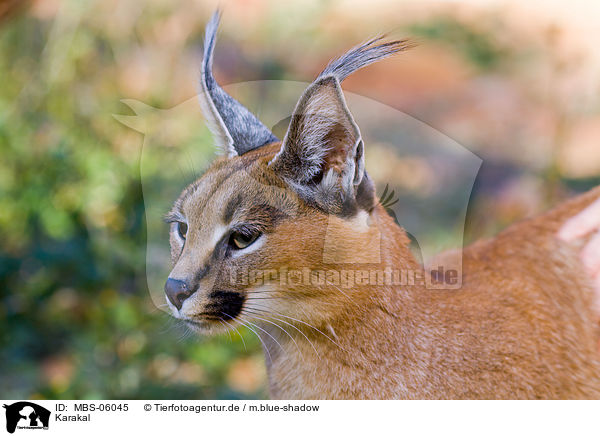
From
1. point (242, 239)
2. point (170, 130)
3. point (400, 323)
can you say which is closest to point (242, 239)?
point (242, 239)

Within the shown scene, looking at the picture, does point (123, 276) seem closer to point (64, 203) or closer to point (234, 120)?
point (64, 203)

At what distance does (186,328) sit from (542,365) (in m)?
0.78

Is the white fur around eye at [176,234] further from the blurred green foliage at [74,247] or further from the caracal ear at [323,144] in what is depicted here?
the blurred green foliage at [74,247]

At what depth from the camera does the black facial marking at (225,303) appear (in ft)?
3.70

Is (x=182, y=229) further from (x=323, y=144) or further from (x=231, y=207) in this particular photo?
(x=323, y=144)

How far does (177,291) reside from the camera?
3.71 ft

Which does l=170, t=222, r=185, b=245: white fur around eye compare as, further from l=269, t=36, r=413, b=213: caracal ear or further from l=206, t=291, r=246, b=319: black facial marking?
l=269, t=36, r=413, b=213: caracal ear

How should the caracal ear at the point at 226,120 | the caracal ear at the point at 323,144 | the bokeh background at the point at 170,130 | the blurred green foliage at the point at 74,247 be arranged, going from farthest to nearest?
the blurred green foliage at the point at 74,247
the bokeh background at the point at 170,130
the caracal ear at the point at 226,120
the caracal ear at the point at 323,144

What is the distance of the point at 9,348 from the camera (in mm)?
2291
